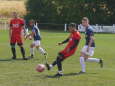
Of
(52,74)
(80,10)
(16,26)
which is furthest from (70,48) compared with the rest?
(80,10)

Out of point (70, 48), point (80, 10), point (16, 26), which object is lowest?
point (80, 10)

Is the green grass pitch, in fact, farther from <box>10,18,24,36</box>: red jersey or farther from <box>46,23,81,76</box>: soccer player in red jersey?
<box>10,18,24,36</box>: red jersey

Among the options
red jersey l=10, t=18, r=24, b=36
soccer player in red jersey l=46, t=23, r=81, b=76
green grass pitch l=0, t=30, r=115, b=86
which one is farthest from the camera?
red jersey l=10, t=18, r=24, b=36

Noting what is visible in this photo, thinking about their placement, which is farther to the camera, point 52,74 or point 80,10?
point 80,10

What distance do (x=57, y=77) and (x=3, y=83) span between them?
2173mm

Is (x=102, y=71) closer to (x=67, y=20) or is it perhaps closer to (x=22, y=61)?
(x=22, y=61)

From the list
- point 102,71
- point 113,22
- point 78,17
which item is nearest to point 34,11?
point 78,17

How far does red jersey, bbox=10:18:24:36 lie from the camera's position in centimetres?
2100

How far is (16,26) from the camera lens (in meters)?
21.2

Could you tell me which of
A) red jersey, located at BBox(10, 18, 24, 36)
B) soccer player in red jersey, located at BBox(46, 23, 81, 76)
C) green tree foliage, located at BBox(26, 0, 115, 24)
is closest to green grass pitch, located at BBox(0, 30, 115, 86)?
soccer player in red jersey, located at BBox(46, 23, 81, 76)

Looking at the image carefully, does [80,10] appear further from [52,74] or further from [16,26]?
[52,74]

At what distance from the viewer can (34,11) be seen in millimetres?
72062

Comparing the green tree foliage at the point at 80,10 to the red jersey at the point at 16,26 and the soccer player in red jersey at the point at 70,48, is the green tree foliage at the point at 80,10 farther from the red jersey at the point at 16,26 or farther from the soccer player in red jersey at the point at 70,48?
the soccer player in red jersey at the point at 70,48

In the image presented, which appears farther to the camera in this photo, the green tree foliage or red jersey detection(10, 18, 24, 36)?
the green tree foliage
